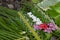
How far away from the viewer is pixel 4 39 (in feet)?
4.58

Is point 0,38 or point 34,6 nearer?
point 0,38

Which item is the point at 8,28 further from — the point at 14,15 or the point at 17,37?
Result: the point at 14,15

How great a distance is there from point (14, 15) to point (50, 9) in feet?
0.99

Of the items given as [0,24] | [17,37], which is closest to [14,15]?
[0,24]

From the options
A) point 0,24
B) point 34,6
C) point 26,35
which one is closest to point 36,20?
point 26,35

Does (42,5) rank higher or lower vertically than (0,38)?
higher

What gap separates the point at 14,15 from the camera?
1711 mm

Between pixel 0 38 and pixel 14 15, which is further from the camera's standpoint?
pixel 14 15

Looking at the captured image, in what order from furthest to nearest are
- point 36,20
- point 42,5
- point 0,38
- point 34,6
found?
point 34,6
point 42,5
point 36,20
point 0,38

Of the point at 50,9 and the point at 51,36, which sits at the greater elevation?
the point at 50,9

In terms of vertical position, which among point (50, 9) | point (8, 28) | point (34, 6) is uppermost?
point (34, 6)

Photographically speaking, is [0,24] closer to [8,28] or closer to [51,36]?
[8,28]

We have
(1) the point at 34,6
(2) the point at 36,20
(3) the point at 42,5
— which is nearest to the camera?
(2) the point at 36,20

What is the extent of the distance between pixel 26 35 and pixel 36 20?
125mm
